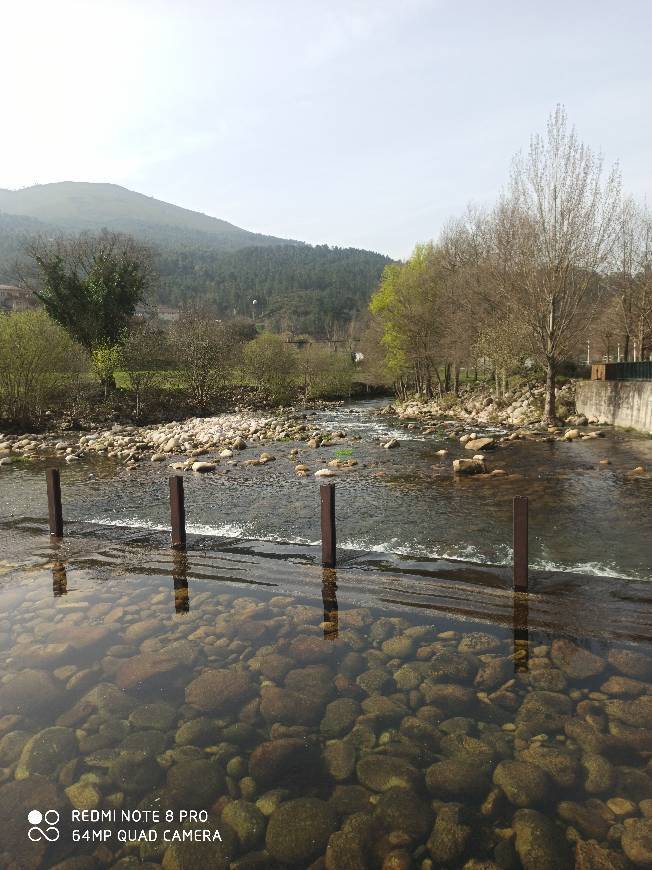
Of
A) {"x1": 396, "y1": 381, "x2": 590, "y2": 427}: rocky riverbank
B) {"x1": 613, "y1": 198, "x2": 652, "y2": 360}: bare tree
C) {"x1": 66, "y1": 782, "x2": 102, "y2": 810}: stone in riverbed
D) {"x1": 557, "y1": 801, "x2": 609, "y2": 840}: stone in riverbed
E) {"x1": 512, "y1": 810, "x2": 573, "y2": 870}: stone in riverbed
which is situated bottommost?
{"x1": 66, "y1": 782, "x2": 102, "y2": 810}: stone in riverbed

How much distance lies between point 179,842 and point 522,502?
5872mm

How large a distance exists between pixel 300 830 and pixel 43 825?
204 cm

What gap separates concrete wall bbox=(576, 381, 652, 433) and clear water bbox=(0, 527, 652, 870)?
17272 mm

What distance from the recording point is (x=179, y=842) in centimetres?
410

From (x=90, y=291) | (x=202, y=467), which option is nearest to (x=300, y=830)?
(x=202, y=467)

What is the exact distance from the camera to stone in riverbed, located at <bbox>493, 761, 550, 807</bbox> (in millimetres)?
4359

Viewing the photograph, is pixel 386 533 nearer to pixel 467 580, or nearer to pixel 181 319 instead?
pixel 467 580

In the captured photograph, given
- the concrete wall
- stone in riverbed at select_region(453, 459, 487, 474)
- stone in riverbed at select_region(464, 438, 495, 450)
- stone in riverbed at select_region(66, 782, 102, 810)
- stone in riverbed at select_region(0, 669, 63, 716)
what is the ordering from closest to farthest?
1. stone in riverbed at select_region(66, 782, 102, 810)
2. stone in riverbed at select_region(0, 669, 63, 716)
3. stone in riverbed at select_region(453, 459, 487, 474)
4. stone in riverbed at select_region(464, 438, 495, 450)
5. the concrete wall

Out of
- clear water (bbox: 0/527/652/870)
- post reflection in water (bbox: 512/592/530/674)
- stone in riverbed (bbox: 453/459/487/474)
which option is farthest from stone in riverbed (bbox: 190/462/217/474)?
post reflection in water (bbox: 512/592/530/674)

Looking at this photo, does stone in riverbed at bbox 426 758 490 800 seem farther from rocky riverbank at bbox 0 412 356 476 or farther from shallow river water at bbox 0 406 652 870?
rocky riverbank at bbox 0 412 356 476

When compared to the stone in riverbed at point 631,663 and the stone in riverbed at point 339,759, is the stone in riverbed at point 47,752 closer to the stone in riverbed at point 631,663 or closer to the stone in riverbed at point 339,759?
the stone in riverbed at point 339,759

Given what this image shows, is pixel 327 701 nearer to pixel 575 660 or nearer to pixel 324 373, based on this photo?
pixel 575 660

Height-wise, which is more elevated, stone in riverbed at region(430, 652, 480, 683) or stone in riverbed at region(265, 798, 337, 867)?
stone in riverbed at region(430, 652, 480, 683)

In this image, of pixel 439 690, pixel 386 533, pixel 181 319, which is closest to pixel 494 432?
pixel 386 533
